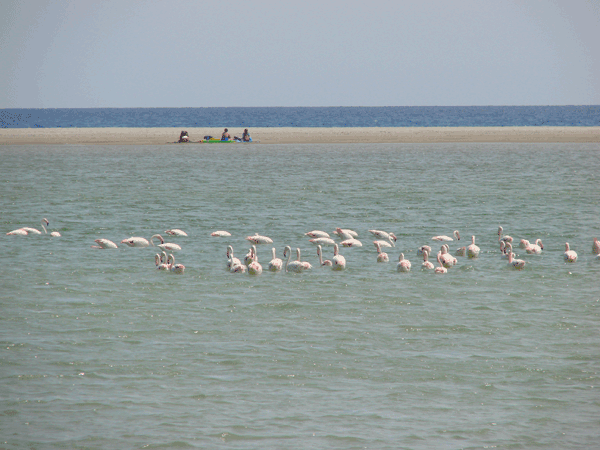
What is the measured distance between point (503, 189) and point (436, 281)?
18.5m

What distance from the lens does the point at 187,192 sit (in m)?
33.6

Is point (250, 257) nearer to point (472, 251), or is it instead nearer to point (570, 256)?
point (472, 251)

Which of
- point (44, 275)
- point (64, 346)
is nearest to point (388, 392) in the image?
point (64, 346)

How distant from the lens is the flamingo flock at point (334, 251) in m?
17.7

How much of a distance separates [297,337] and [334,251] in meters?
6.33

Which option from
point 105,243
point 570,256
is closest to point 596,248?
point 570,256

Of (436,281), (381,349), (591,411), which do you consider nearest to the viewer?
(591,411)

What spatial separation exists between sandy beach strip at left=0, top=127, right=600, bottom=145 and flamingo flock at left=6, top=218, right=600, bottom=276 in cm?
4427

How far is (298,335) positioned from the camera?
41.1 feet

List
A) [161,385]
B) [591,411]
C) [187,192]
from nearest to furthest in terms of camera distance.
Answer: [591,411], [161,385], [187,192]

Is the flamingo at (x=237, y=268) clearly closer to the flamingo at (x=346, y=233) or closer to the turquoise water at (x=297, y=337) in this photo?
the turquoise water at (x=297, y=337)

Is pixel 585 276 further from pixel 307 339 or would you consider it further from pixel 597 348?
pixel 307 339

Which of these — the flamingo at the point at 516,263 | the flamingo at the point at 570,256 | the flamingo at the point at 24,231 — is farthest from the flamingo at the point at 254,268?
the flamingo at the point at 24,231

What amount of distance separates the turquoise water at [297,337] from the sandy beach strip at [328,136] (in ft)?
131
